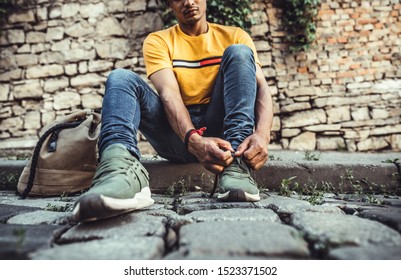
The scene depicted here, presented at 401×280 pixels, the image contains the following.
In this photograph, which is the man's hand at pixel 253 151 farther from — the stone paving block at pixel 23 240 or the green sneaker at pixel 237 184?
the stone paving block at pixel 23 240

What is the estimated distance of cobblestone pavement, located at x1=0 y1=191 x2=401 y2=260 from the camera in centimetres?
74

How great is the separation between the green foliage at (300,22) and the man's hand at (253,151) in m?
2.77

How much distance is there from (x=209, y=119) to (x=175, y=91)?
0.84 feet

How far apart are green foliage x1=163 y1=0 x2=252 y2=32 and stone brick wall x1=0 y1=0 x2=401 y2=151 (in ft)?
0.55

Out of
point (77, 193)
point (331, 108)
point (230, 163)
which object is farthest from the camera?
point (331, 108)

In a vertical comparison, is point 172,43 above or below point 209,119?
above

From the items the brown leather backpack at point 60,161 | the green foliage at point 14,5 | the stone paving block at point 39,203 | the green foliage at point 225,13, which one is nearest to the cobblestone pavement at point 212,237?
the stone paving block at point 39,203

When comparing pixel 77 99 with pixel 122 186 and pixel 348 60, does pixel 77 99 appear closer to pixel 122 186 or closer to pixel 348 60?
pixel 122 186

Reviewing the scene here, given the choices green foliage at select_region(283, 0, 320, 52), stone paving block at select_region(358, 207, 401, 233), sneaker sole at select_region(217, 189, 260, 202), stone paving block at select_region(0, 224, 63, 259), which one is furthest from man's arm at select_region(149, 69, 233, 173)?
green foliage at select_region(283, 0, 320, 52)

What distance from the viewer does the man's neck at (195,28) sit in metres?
1.98

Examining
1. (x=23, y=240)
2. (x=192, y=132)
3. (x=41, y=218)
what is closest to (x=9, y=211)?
(x=41, y=218)

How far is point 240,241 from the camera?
781mm

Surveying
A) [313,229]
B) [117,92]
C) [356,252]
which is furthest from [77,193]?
[356,252]

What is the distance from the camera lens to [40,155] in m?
1.75
